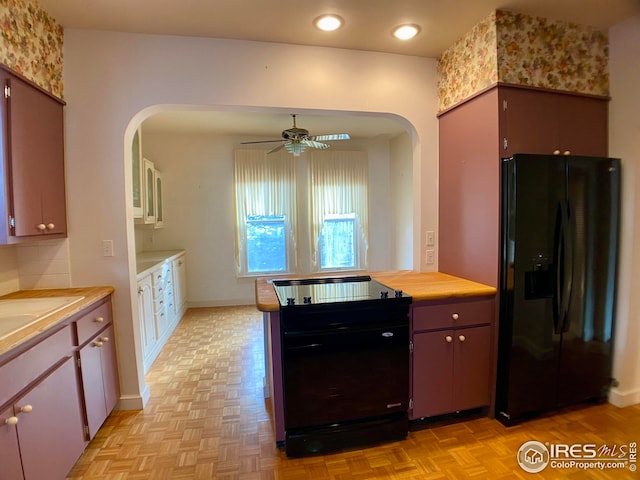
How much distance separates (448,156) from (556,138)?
0.68 meters

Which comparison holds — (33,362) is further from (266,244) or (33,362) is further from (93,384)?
(266,244)

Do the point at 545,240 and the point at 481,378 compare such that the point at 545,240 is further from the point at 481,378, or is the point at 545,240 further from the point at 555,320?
the point at 481,378

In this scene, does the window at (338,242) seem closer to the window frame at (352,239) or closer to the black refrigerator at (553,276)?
the window frame at (352,239)

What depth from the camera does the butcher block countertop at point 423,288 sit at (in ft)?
6.13

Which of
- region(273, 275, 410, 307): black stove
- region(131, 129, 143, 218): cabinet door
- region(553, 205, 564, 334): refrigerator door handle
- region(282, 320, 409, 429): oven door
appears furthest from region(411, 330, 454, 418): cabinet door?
region(131, 129, 143, 218): cabinet door

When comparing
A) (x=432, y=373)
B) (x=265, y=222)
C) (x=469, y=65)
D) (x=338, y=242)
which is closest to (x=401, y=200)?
(x=338, y=242)

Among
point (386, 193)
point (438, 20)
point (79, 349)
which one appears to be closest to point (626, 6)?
point (438, 20)

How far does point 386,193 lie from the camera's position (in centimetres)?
530

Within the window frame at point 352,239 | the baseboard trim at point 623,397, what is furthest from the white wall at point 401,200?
the baseboard trim at point 623,397

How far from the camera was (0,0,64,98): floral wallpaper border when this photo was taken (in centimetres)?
165

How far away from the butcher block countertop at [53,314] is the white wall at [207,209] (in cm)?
258

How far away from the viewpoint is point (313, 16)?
199 cm

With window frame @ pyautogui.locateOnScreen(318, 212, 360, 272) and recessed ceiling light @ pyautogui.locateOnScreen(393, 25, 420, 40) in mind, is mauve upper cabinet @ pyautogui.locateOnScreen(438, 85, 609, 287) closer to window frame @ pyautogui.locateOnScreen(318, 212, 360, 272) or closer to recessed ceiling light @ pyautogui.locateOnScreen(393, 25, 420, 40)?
recessed ceiling light @ pyautogui.locateOnScreen(393, 25, 420, 40)

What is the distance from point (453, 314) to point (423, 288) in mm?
240
